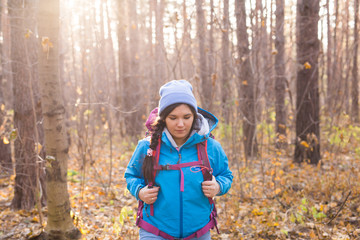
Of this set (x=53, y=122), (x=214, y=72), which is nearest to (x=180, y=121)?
(x=53, y=122)

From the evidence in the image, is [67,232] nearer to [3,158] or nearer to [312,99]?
[3,158]

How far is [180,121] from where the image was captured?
2.17 metres

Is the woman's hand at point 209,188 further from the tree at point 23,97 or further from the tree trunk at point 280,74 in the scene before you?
the tree trunk at point 280,74

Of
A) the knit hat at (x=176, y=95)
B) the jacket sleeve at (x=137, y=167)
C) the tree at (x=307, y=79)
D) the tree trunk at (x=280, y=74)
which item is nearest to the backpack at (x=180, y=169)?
the jacket sleeve at (x=137, y=167)

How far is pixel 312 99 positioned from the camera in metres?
7.07

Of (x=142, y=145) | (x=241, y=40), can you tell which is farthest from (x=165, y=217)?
(x=241, y=40)

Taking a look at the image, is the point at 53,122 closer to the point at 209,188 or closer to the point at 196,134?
the point at 196,134

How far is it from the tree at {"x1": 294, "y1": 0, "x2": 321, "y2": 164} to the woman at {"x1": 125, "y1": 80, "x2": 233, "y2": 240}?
5232 millimetres

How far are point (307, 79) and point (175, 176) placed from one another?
5973 millimetres

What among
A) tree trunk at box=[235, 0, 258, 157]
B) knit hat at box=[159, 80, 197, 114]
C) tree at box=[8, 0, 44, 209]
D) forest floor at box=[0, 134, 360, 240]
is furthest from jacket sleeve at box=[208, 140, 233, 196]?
tree trunk at box=[235, 0, 258, 157]

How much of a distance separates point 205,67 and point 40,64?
8098mm

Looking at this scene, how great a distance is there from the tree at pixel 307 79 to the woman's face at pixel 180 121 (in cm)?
530

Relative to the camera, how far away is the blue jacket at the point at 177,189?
211 centimetres

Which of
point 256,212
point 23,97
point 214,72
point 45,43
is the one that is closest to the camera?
point 45,43
